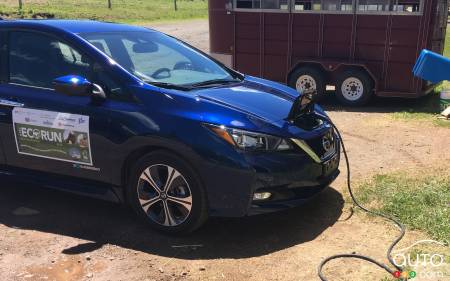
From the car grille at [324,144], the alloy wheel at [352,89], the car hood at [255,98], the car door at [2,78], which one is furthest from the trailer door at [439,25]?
the car door at [2,78]

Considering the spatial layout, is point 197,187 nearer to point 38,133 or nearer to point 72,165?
point 72,165

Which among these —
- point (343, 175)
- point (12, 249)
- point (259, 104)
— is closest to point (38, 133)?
point (12, 249)

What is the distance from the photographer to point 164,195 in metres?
4.16

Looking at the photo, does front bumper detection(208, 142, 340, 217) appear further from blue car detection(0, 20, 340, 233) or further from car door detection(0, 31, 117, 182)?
car door detection(0, 31, 117, 182)

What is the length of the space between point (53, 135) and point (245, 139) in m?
1.71

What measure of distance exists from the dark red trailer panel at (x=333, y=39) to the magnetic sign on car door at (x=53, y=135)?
6.21 m

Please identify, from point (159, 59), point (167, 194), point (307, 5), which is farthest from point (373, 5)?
point (167, 194)

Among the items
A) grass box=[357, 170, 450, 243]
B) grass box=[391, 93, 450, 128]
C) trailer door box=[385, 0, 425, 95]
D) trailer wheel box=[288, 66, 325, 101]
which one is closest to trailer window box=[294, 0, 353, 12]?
trailer door box=[385, 0, 425, 95]

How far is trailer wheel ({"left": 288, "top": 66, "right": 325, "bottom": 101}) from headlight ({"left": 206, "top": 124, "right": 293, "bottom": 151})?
19.7 feet

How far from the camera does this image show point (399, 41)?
891cm

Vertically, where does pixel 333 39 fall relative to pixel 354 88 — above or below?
above

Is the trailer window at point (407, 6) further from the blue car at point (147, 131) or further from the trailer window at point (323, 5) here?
the blue car at point (147, 131)

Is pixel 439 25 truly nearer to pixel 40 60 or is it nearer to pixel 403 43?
pixel 403 43

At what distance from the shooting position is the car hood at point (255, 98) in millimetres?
4141
